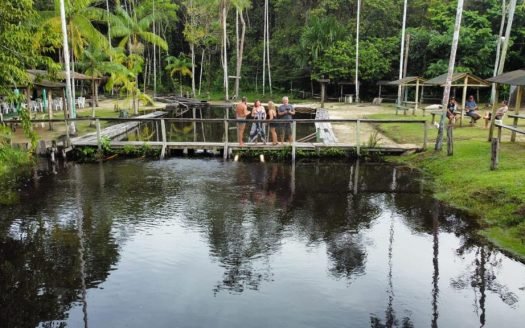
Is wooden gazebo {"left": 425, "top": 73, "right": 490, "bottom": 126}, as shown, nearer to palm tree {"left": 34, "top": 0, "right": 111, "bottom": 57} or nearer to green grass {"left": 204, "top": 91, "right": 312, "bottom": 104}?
palm tree {"left": 34, "top": 0, "right": 111, "bottom": 57}

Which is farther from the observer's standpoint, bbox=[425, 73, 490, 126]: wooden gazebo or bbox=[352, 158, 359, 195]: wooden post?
bbox=[425, 73, 490, 126]: wooden gazebo

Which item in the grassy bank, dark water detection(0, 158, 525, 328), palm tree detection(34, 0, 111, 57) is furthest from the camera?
palm tree detection(34, 0, 111, 57)

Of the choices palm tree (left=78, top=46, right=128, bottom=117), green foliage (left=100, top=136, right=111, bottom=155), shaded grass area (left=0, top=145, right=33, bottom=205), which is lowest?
shaded grass area (left=0, top=145, right=33, bottom=205)

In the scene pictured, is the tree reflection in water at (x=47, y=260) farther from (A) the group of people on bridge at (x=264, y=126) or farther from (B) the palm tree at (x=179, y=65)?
(B) the palm tree at (x=179, y=65)

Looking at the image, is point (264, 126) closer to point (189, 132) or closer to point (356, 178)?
point (356, 178)

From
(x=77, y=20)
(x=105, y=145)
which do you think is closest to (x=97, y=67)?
(x=77, y=20)

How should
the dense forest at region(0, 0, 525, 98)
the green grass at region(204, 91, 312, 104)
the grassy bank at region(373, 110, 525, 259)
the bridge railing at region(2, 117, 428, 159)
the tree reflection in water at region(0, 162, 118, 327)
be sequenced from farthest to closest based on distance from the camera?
the green grass at region(204, 91, 312, 104) → the dense forest at region(0, 0, 525, 98) → the bridge railing at region(2, 117, 428, 159) → the grassy bank at region(373, 110, 525, 259) → the tree reflection in water at region(0, 162, 118, 327)

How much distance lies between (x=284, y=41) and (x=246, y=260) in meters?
41.0

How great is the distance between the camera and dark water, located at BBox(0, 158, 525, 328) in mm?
5934

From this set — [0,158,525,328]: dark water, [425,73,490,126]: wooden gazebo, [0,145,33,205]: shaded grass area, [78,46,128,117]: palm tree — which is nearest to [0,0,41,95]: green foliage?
[0,158,525,328]: dark water

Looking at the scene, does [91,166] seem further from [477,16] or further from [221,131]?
[477,16]

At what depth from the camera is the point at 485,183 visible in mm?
10562

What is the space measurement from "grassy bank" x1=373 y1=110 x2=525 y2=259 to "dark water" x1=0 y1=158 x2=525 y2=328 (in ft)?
1.58

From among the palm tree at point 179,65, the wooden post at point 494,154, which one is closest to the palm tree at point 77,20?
the wooden post at point 494,154
